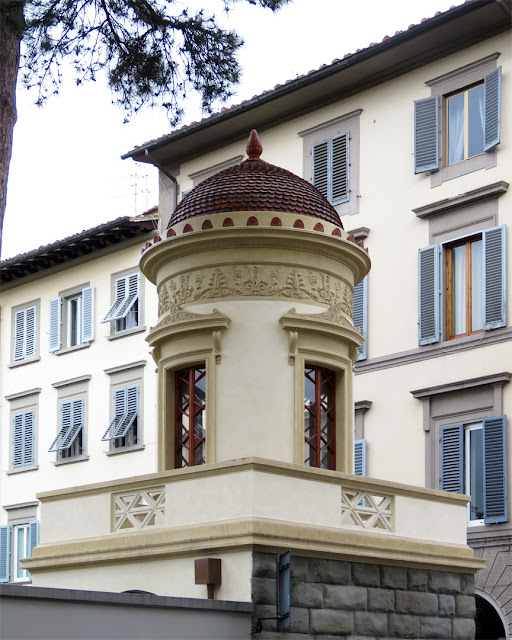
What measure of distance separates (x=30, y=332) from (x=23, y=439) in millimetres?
3220

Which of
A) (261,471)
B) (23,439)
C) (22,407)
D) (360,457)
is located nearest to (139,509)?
(261,471)

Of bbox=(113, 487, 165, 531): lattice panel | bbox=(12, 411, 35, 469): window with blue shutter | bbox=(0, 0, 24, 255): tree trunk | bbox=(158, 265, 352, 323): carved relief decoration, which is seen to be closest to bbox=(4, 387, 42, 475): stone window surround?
bbox=(12, 411, 35, 469): window with blue shutter

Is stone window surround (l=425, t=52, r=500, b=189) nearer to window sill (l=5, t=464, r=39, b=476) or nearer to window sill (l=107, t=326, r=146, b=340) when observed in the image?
window sill (l=107, t=326, r=146, b=340)

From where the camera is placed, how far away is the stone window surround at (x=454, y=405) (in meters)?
24.5

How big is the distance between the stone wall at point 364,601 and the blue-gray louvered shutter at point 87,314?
877 inches

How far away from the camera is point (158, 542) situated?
13695 mm

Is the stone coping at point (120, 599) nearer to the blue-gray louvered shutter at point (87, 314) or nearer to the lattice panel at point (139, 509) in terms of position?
the lattice panel at point (139, 509)

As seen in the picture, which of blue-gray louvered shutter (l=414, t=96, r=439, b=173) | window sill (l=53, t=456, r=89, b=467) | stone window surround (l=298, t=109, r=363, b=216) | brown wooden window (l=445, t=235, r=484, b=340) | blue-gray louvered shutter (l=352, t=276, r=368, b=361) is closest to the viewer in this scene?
brown wooden window (l=445, t=235, r=484, b=340)

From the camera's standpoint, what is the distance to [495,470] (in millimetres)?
24281

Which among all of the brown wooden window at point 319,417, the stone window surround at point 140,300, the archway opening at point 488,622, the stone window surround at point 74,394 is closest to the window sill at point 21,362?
the stone window surround at point 74,394

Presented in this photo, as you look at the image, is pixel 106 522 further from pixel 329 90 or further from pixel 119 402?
pixel 119 402

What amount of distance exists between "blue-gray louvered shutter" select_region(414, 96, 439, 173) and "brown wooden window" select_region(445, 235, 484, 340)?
1808 millimetres

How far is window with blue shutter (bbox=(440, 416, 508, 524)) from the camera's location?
24.2 metres

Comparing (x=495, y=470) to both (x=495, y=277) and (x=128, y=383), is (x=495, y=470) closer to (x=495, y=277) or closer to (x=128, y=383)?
(x=495, y=277)
